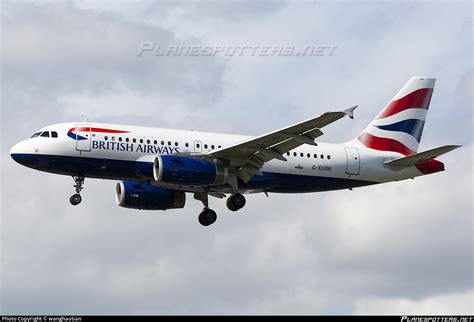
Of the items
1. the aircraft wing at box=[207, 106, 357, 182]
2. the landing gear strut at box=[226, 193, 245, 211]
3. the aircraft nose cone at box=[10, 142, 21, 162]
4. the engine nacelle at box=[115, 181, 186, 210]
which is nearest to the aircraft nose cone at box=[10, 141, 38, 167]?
the aircraft nose cone at box=[10, 142, 21, 162]

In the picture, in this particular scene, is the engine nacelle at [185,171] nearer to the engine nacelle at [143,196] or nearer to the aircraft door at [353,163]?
the engine nacelle at [143,196]

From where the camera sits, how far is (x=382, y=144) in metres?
60.5

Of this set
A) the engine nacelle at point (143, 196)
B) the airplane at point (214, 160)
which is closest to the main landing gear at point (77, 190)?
the airplane at point (214, 160)

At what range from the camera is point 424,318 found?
3772cm

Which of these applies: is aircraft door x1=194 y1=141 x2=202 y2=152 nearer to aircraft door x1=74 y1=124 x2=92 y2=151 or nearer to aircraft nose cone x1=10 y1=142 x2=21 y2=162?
aircraft door x1=74 y1=124 x2=92 y2=151

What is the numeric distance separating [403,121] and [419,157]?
518cm

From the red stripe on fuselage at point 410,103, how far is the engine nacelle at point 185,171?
12.4 meters

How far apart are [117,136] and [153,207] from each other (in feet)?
21.6

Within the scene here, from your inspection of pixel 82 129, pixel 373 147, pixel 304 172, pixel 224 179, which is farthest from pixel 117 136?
pixel 373 147

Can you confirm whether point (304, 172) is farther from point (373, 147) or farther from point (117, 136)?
point (117, 136)

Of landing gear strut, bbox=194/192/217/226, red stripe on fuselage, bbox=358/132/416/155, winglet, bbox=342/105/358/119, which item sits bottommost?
winglet, bbox=342/105/358/119

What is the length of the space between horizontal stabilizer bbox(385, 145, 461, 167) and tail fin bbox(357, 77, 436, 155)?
1.73 metres

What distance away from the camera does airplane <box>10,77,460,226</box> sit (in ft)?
175

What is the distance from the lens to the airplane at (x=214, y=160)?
53344mm
